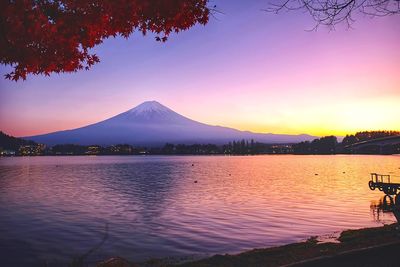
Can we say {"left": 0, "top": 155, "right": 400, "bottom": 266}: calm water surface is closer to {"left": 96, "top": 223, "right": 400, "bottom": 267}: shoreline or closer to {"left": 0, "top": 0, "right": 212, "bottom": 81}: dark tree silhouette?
{"left": 96, "top": 223, "right": 400, "bottom": 267}: shoreline

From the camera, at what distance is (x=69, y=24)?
713 cm

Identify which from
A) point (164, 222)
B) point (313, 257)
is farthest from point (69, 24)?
point (164, 222)

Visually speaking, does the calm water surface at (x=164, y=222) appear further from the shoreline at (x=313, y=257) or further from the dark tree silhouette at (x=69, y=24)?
the dark tree silhouette at (x=69, y=24)

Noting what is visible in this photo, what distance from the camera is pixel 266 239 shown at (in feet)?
76.6

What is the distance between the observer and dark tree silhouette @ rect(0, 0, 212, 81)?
6.54 metres

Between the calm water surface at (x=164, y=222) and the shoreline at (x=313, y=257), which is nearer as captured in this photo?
the shoreline at (x=313, y=257)

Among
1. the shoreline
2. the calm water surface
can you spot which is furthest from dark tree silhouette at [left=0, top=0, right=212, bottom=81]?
the calm water surface

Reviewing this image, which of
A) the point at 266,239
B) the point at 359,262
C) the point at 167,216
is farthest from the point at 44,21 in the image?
the point at 167,216

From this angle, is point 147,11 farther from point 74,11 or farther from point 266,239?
point 266,239

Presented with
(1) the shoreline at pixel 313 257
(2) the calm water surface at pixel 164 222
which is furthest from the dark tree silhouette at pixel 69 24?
(2) the calm water surface at pixel 164 222

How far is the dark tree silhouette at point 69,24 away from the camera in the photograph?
6.54m

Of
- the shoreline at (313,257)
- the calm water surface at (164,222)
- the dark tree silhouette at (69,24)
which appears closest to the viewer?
the dark tree silhouette at (69,24)

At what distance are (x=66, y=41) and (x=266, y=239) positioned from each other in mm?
18920

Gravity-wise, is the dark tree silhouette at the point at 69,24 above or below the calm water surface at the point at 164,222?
above
